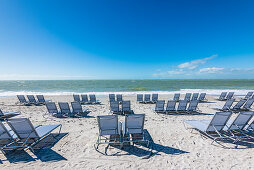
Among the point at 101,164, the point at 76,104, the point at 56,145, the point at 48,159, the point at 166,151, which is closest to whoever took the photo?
the point at 101,164

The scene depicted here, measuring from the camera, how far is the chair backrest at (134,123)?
10.9 ft

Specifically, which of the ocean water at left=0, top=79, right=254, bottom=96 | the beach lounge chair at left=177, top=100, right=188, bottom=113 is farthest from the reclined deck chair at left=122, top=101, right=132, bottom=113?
the ocean water at left=0, top=79, right=254, bottom=96

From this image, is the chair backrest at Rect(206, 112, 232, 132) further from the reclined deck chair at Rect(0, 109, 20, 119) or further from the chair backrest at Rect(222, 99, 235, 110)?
the reclined deck chair at Rect(0, 109, 20, 119)

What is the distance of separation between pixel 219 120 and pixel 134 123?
304 cm

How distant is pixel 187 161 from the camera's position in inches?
107

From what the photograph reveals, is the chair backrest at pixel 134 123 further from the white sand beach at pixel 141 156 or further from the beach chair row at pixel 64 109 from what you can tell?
the beach chair row at pixel 64 109

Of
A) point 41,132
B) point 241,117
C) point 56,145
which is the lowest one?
point 56,145

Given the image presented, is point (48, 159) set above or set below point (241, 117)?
below

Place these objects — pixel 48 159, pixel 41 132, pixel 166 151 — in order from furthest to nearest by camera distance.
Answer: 1. pixel 41 132
2. pixel 166 151
3. pixel 48 159

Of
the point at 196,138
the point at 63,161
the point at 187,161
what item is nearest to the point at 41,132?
the point at 63,161

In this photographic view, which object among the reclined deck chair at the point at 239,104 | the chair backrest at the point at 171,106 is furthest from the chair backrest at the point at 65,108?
the reclined deck chair at the point at 239,104

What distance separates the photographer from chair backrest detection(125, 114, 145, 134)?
10.9 ft

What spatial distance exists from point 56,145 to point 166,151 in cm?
353

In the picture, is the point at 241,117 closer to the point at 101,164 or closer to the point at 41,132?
the point at 101,164
